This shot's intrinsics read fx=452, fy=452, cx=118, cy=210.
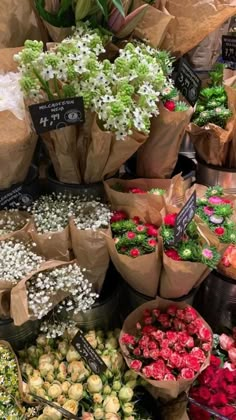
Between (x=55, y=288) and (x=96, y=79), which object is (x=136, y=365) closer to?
(x=55, y=288)

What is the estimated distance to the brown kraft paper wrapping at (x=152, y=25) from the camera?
157cm

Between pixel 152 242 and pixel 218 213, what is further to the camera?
pixel 218 213

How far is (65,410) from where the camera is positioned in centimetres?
121

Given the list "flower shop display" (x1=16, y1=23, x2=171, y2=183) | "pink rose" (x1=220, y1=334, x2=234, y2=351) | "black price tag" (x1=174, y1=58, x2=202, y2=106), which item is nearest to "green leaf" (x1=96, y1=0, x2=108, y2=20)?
"flower shop display" (x1=16, y1=23, x2=171, y2=183)

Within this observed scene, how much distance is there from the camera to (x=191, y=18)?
1.68 meters

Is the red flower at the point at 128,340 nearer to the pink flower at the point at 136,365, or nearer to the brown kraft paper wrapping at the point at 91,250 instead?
the pink flower at the point at 136,365

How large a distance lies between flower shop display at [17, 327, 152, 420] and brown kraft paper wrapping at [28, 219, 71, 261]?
0.79 feet

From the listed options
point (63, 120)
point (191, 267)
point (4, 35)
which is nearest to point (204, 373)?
point (191, 267)

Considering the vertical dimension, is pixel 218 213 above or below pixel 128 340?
above

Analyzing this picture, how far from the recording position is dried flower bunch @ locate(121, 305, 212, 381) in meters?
1.27

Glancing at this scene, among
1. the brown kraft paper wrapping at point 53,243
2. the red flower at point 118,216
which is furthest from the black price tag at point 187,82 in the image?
the brown kraft paper wrapping at point 53,243

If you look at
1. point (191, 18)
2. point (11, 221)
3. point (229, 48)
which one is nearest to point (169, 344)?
point (11, 221)

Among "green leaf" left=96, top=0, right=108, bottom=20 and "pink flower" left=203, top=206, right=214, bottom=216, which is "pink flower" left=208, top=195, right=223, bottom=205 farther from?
"green leaf" left=96, top=0, right=108, bottom=20

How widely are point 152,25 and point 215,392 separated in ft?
4.06
